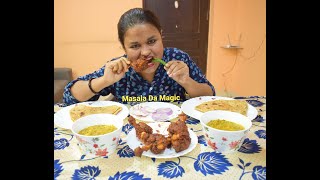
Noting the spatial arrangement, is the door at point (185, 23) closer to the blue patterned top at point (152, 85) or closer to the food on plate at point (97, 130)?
the blue patterned top at point (152, 85)

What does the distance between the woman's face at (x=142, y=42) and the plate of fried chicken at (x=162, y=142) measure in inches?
19.1

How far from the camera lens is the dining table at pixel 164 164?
53 cm

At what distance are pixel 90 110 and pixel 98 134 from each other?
30cm

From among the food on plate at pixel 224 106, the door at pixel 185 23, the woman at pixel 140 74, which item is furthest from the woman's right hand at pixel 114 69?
the door at pixel 185 23

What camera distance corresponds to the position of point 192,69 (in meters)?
1.25

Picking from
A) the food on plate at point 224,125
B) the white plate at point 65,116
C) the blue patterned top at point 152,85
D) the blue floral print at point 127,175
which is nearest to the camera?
the blue floral print at point 127,175

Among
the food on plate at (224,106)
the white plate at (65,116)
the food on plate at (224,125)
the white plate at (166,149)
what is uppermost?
the food on plate at (224,106)

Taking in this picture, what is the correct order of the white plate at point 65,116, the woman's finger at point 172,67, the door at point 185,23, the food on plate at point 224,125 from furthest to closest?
1. the door at point 185,23
2. the woman's finger at point 172,67
3. the white plate at point 65,116
4. the food on plate at point 224,125

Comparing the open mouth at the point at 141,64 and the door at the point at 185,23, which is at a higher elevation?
the door at the point at 185,23

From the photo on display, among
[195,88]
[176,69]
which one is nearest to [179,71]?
[176,69]
